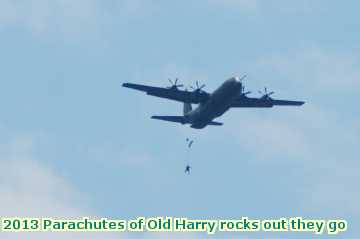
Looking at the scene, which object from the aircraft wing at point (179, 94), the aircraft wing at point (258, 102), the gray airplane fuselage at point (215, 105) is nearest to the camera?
the gray airplane fuselage at point (215, 105)

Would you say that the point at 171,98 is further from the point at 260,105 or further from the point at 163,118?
the point at 260,105

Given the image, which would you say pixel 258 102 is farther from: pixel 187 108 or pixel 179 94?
pixel 179 94

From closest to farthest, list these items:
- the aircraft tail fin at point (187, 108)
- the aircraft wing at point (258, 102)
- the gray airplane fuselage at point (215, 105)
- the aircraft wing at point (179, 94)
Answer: the gray airplane fuselage at point (215, 105)
the aircraft wing at point (179, 94)
the aircraft wing at point (258, 102)
the aircraft tail fin at point (187, 108)

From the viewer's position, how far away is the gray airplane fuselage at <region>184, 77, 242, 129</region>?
119688mm

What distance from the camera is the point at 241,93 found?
126188 mm

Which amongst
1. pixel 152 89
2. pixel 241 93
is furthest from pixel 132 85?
pixel 241 93

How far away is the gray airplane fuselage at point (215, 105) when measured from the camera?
393ft

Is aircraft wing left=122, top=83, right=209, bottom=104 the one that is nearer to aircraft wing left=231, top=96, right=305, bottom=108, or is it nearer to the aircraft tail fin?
aircraft wing left=231, top=96, right=305, bottom=108

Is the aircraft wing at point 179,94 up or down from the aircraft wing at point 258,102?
up

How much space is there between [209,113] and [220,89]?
160 inches

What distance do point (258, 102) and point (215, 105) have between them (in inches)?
428

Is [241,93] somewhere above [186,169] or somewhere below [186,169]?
above

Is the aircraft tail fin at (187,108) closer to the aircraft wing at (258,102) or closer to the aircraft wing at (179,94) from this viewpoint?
the aircraft wing at (179,94)

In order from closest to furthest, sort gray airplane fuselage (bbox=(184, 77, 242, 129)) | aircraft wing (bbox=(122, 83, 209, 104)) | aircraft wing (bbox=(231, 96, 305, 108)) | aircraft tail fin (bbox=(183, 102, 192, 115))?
1. gray airplane fuselage (bbox=(184, 77, 242, 129))
2. aircraft wing (bbox=(122, 83, 209, 104))
3. aircraft wing (bbox=(231, 96, 305, 108))
4. aircraft tail fin (bbox=(183, 102, 192, 115))
